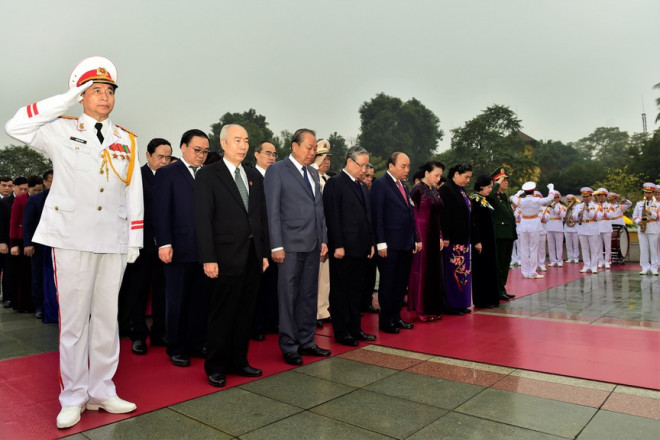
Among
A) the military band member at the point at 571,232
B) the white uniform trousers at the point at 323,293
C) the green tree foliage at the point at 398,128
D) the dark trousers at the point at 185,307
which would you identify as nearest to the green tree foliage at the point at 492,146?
the green tree foliage at the point at 398,128

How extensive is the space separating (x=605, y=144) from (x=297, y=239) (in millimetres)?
100627

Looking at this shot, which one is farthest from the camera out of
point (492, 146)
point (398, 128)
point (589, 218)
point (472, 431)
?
point (398, 128)

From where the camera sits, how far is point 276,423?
2.86m

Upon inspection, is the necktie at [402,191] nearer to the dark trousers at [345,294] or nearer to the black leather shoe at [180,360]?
the dark trousers at [345,294]

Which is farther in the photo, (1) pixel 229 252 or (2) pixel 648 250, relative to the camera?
(2) pixel 648 250

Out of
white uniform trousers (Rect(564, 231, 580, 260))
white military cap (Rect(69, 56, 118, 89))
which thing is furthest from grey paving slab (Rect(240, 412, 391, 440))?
white uniform trousers (Rect(564, 231, 580, 260))

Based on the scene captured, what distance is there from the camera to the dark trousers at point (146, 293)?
4781 mm

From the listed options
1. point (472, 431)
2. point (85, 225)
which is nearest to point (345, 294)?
point (472, 431)

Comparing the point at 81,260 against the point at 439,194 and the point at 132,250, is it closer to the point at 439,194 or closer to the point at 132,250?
the point at 132,250

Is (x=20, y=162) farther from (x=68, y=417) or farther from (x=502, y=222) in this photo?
(x=68, y=417)

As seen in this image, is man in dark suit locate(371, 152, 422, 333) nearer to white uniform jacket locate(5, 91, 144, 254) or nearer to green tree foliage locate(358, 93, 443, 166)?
white uniform jacket locate(5, 91, 144, 254)

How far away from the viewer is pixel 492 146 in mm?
46969

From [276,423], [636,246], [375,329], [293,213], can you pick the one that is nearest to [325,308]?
[375,329]

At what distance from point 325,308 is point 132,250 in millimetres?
3209
